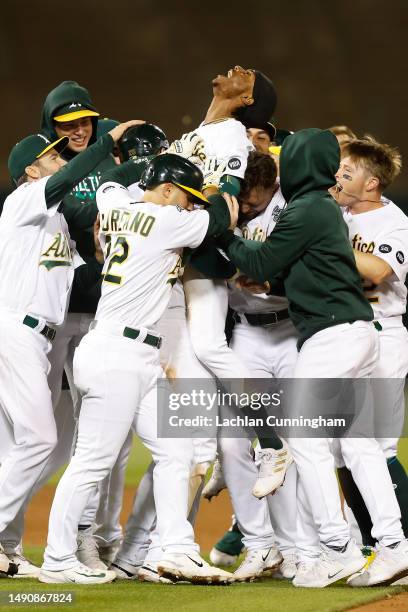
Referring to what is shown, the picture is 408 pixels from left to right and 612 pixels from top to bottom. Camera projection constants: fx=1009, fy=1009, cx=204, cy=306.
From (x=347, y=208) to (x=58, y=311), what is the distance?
1.36 metres

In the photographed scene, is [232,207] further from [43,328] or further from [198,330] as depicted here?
[43,328]

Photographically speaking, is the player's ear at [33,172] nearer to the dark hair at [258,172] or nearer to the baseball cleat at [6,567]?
the dark hair at [258,172]

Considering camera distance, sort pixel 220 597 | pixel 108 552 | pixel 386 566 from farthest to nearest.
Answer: pixel 108 552 < pixel 386 566 < pixel 220 597

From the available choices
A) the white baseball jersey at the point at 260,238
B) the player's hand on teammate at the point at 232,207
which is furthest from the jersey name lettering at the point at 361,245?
the player's hand on teammate at the point at 232,207

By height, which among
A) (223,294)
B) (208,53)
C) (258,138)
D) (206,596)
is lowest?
(208,53)

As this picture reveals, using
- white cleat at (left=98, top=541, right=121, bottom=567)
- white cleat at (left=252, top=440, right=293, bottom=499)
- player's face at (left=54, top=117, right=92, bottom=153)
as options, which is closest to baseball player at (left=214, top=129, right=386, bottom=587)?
white cleat at (left=252, top=440, right=293, bottom=499)

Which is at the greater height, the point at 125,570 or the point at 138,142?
the point at 138,142

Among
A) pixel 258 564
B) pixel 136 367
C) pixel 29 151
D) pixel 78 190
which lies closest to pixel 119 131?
pixel 29 151

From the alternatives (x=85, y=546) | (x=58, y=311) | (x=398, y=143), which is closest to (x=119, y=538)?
(x=85, y=546)

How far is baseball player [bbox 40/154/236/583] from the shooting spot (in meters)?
3.76

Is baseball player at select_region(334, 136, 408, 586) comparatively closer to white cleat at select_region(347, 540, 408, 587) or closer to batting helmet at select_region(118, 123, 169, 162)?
white cleat at select_region(347, 540, 408, 587)

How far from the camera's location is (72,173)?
402 cm

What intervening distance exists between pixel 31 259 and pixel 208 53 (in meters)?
11.0

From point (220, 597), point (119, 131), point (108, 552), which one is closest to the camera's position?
point (220, 597)
